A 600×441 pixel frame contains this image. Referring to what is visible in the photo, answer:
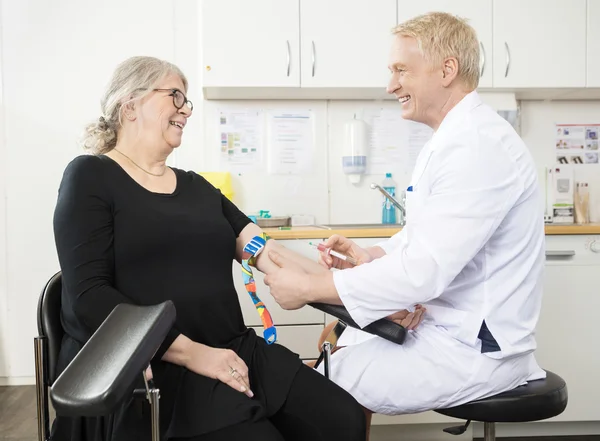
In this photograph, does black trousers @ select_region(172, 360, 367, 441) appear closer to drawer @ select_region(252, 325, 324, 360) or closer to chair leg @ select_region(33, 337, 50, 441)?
chair leg @ select_region(33, 337, 50, 441)

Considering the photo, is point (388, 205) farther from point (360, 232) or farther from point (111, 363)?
point (111, 363)

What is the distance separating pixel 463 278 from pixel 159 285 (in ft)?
2.18

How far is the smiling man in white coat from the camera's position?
120 centimetres

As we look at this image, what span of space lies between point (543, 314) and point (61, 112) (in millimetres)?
2502

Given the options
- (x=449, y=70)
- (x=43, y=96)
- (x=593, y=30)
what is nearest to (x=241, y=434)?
(x=449, y=70)

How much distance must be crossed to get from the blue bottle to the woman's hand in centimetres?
191

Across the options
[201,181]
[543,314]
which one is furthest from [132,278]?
[543,314]

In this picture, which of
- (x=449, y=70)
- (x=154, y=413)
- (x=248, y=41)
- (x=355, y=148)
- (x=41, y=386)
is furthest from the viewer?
(x=355, y=148)

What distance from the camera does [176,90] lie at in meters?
1.49

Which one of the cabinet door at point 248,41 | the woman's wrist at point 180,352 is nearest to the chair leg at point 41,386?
the woman's wrist at point 180,352

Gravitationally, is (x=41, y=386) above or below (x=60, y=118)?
below

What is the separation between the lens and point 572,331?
2.46 meters

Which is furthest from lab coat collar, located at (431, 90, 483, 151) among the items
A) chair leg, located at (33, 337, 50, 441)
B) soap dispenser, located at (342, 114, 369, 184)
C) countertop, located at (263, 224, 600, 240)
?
soap dispenser, located at (342, 114, 369, 184)

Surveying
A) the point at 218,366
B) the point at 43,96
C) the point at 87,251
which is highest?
the point at 43,96
